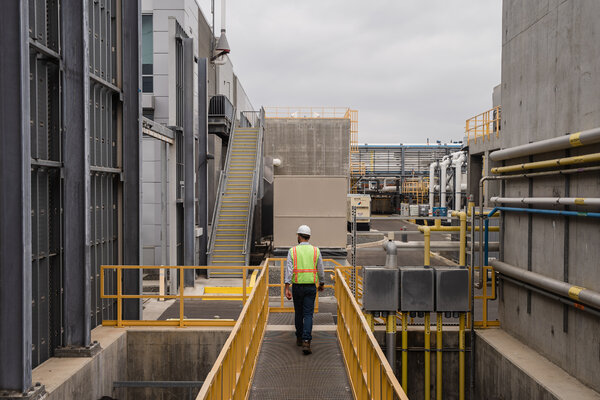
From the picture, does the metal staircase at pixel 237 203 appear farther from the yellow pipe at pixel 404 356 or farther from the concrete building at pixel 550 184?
the concrete building at pixel 550 184

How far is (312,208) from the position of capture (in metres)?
17.1

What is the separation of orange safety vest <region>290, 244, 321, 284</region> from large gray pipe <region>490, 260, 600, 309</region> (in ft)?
11.8

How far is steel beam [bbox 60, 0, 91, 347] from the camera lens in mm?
7914

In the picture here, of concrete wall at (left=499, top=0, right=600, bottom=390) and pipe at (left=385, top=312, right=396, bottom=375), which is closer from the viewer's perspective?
concrete wall at (left=499, top=0, right=600, bottom=390)

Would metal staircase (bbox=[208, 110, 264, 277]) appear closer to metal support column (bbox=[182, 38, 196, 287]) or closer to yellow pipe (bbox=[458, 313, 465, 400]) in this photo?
metal support column (bbox=[182, 38, 196, 287])

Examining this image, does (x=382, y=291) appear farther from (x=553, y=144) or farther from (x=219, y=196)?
(x=219, y=196)

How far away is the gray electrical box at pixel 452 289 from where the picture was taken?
8992mm

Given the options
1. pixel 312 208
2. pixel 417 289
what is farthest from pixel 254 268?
pixel 312 208

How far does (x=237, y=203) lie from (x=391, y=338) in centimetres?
1084

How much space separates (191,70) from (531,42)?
32.3ft

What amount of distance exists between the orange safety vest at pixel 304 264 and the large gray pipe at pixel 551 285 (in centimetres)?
361

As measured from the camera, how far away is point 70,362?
25.2ft

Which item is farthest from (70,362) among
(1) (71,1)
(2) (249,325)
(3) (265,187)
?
(3) (265,187)

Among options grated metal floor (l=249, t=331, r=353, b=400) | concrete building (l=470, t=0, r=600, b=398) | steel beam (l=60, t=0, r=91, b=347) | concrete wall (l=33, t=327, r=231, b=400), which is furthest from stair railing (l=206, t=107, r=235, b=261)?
concrete building (l=470, t=0, r=600, b=398)
